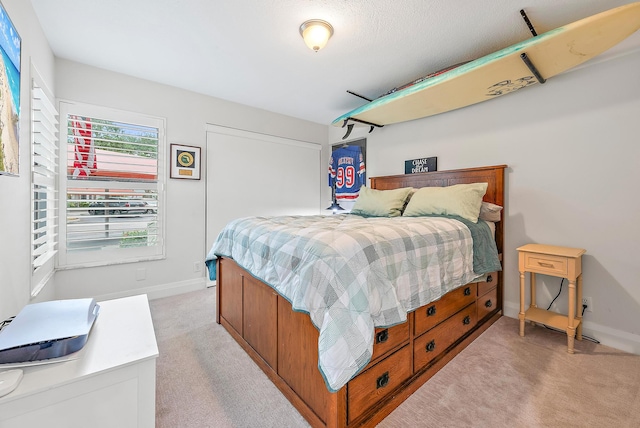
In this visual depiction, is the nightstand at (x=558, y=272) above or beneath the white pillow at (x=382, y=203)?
beneath

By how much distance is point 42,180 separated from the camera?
213 cm

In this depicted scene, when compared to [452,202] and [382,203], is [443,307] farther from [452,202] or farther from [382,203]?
[382,203]

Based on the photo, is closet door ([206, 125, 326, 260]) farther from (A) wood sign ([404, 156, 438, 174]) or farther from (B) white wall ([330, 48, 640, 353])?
(B) white wall ([330, 48, 640, 353])

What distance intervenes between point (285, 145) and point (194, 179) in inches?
57.6

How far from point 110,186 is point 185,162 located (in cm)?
79

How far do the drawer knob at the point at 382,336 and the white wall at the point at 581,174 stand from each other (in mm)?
1953

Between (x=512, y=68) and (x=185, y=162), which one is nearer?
(x=512, y=68)

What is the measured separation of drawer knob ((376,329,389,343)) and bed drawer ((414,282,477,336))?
0.97 feet

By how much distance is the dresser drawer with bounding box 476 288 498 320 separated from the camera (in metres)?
2.29

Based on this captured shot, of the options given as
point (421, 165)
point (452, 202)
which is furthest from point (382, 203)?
point (421, 165)

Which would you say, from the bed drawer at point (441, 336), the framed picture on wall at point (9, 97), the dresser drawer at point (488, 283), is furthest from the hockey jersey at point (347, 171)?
the framed picture on wall at point (9, 97)

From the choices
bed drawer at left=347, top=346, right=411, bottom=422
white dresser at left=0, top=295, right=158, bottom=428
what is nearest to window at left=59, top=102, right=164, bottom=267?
white dresser at left=0, top=295, right=158, bottom=428

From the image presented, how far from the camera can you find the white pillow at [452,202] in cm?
234

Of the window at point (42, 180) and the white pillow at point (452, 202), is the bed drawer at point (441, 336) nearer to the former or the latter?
the white pillow at point (452, 202)
